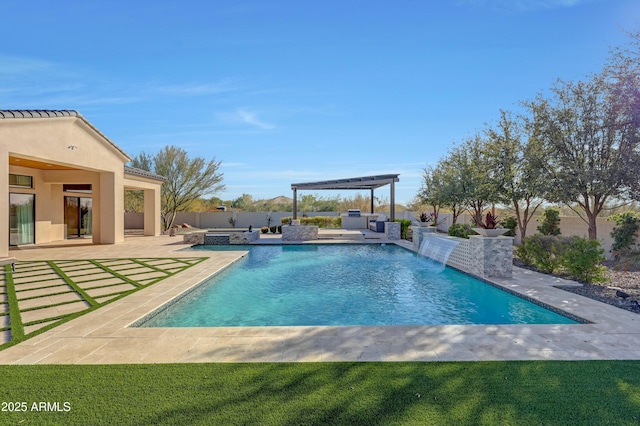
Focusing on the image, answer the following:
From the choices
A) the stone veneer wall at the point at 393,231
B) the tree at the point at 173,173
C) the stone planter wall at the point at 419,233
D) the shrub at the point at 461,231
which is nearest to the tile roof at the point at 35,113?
the tree at the point at 173,173

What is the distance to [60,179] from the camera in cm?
1545

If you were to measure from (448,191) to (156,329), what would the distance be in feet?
48.1

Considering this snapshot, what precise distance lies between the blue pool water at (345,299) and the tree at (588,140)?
407 centimetres

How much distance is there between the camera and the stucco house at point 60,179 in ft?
32.5

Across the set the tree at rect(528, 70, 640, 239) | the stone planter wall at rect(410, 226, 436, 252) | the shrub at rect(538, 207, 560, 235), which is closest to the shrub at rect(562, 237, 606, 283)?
the tree at rect(528, 70, 640, 239)

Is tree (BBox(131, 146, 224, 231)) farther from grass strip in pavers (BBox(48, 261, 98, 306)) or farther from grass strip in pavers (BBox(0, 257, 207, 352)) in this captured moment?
grass strip in pavers (BBox(48, 261, 98, 306))

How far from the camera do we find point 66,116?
11.5 meters

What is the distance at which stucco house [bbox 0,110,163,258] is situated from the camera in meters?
9.91

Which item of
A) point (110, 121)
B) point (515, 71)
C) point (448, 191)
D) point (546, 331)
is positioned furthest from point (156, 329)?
point (110, 121)

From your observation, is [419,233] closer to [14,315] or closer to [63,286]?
[63,286]

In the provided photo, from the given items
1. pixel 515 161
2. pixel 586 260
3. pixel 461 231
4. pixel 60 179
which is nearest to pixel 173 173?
pixel 60 179

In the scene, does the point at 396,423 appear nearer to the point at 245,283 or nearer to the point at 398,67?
the point at 245,283

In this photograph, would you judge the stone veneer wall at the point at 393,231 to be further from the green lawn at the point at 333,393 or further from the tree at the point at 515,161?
the green lawn at the point at 333,393

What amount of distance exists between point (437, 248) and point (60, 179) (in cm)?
1725
